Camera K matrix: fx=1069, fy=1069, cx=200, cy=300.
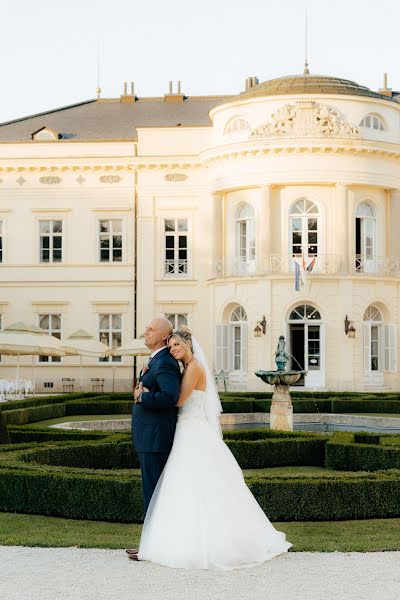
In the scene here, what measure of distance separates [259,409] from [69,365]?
1453cm

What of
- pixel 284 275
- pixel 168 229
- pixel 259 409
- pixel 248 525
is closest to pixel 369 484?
pixel 248 525

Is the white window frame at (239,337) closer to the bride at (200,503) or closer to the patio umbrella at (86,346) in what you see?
the patio umbrella at (86,346)

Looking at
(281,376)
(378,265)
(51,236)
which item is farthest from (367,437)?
(51,236)

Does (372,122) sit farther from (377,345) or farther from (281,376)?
(281,376)

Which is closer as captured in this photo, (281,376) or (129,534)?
(129,534)

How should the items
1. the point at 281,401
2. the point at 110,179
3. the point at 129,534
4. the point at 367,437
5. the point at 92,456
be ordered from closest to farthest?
the point at 129,534, the point at 92,456, the point at 367,437, the point at 281,401, the point at 110,179

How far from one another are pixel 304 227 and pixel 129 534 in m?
28.9

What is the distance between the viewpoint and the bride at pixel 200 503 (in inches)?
334

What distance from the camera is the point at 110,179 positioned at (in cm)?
4172

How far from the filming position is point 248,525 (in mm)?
8742

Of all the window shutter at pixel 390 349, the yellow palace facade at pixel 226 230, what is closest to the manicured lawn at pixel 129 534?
the yellow palace facade at pixel 226 230

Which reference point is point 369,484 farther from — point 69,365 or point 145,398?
point 69,365

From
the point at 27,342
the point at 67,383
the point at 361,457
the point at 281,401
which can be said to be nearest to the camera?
the point at 361,457

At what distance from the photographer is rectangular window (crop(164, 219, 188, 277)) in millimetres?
41375
